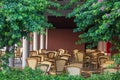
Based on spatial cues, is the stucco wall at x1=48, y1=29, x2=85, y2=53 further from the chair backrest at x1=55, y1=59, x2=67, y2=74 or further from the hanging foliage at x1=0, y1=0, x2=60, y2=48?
the hanging foliage at x1=0, y1=0, x2=60, y2=48

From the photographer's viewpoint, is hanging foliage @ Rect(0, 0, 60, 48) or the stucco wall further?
the stucco wall

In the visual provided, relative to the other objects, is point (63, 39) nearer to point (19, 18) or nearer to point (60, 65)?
point (60, 65)

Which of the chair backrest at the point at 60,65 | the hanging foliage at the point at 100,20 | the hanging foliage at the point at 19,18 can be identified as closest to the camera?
the hanging foliage at the point at 100,20

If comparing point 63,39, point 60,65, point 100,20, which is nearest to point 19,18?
point 100,20

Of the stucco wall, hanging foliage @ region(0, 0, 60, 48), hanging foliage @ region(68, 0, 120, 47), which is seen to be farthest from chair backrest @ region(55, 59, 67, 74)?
the stucco wall

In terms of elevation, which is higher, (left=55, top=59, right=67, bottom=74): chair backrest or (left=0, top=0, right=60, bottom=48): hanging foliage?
(left=0, top=0, right=60, bottom=48): hanging foliage

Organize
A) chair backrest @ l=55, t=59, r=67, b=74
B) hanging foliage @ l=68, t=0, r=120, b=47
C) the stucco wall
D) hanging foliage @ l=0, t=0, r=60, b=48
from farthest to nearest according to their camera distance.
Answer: the stucco wall → chair backrest @ l=55, t=59, r=67, b=74 → hanging foliage @ l=0, t=0, r=60, b=48 → hanging foliage @ l=68, t=0, r=120, b=47

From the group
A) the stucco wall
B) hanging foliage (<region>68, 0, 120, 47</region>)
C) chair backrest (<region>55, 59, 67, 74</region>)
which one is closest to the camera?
hanging foliage (<region>68, 0, 120, 47</region>)

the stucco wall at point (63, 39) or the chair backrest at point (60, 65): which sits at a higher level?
the stucco wall at point (63, 39)

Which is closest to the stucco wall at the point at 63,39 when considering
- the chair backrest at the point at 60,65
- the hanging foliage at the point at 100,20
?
the chair backrest at the point at 60,65

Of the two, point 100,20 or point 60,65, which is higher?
point 100,20

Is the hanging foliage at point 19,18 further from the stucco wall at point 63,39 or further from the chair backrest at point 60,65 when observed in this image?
the stucco wall at point 63,39

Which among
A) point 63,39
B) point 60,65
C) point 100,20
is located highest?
point 100,20

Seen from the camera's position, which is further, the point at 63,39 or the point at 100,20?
the point at 63,39
